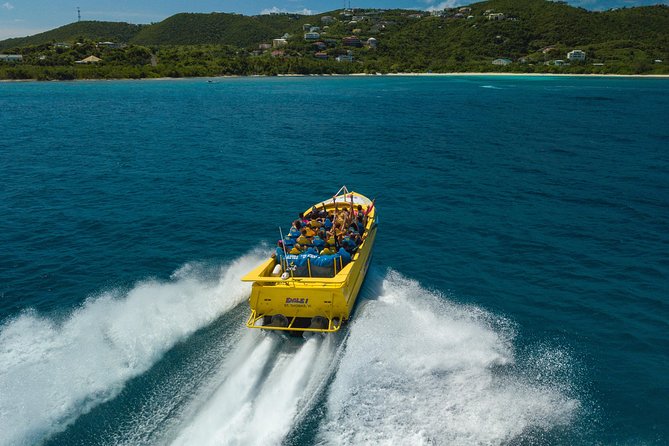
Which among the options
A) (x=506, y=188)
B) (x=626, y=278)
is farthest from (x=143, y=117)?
(x=626, y=278)

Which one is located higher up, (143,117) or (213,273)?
(143,117)

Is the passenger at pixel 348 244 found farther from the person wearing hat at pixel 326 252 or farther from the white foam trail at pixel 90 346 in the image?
the white foam trail at pixel 90 346

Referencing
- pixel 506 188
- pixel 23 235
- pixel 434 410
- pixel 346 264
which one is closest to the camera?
pixel 434 410

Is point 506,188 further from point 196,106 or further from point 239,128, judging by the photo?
point 196,106

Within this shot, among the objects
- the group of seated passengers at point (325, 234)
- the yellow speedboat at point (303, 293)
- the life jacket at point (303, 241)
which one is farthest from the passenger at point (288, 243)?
the yellow speedboat at point (303, 293)

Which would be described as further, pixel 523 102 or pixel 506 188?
pixel 523 102

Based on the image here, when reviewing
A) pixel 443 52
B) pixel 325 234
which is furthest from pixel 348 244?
pixel 443 52
